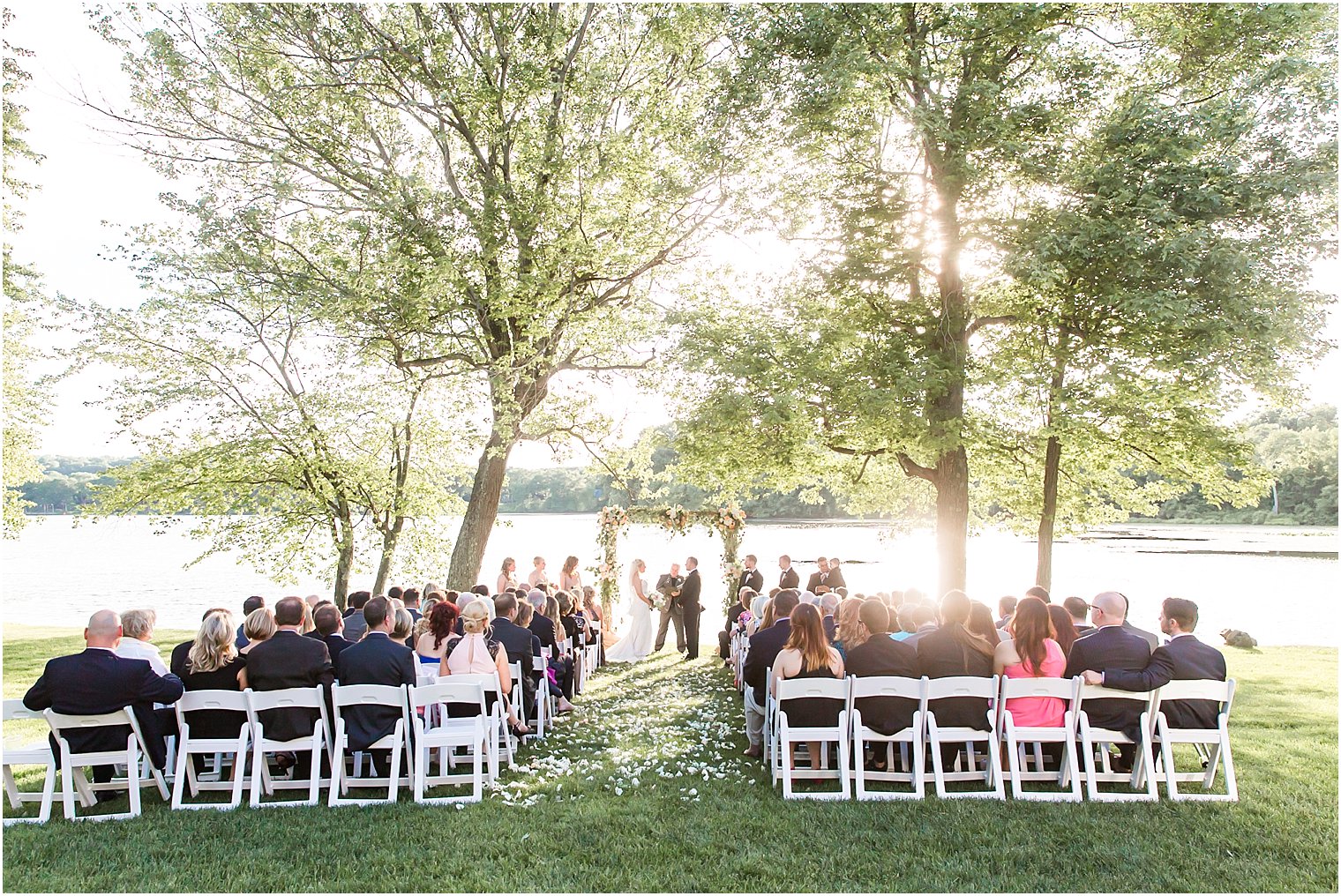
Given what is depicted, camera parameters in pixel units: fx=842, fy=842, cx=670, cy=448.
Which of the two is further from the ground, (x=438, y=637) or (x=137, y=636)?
(x=137, y=636)

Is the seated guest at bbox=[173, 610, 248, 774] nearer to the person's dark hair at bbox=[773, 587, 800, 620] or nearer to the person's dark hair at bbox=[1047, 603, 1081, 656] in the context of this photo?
the person's dark hair at bbox=[773, 587, 800, 620]

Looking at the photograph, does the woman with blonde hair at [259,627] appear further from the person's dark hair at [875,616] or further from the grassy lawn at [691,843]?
the person's dark hair at [875,616]

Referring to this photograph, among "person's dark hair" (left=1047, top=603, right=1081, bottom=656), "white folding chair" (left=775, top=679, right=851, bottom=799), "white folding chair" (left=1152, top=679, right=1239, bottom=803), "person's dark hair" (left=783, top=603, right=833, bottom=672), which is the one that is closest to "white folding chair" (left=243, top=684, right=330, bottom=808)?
"white folding chair" (left=775, top=679, right=851, bottom=799)

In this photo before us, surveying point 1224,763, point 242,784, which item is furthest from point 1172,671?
point 242,784

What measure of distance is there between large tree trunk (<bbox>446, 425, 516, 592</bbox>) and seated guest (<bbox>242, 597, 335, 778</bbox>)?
8.70m

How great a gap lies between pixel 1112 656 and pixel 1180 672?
0.57 meters

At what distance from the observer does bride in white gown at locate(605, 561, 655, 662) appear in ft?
51.2

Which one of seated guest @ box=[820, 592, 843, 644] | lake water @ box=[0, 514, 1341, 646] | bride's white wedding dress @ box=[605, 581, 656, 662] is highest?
seated guest @ box=[820, 592, 843, 644]

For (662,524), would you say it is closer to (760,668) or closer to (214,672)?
(760,668)

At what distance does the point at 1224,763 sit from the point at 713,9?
1416 centimetres

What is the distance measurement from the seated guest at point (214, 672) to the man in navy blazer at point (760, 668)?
14.0 feet

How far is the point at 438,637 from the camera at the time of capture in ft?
25.0

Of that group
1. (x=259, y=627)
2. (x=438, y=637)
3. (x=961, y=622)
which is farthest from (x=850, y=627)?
(x=259, y=627)

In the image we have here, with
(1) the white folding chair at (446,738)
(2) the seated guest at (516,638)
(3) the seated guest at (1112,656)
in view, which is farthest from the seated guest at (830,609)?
(1) the white folding chair at (446,738)
